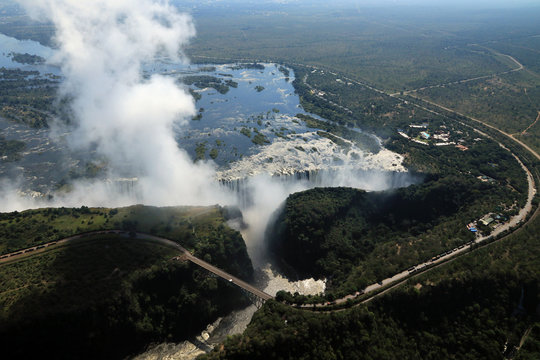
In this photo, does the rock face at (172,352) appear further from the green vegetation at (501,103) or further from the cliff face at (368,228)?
the green vegetation at (501,103)

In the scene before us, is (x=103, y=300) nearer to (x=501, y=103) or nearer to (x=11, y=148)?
(x=11, y=148)

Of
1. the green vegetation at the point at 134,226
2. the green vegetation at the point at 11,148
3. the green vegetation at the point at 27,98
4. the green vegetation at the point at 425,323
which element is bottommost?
the green vegetation at the point at 425,323

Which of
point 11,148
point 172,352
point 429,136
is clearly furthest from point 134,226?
point 429,136

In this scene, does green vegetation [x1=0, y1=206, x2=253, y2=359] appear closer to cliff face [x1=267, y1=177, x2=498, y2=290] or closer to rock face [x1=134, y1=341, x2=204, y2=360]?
rock face [x1=134, y1=341, x2=204, y2=360]

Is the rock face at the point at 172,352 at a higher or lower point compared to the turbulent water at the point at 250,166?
lower

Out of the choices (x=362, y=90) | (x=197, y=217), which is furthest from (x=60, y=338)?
(x=362, y=90)

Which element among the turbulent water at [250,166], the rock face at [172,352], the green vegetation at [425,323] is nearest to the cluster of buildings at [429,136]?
the turbulent water at [250,166]
